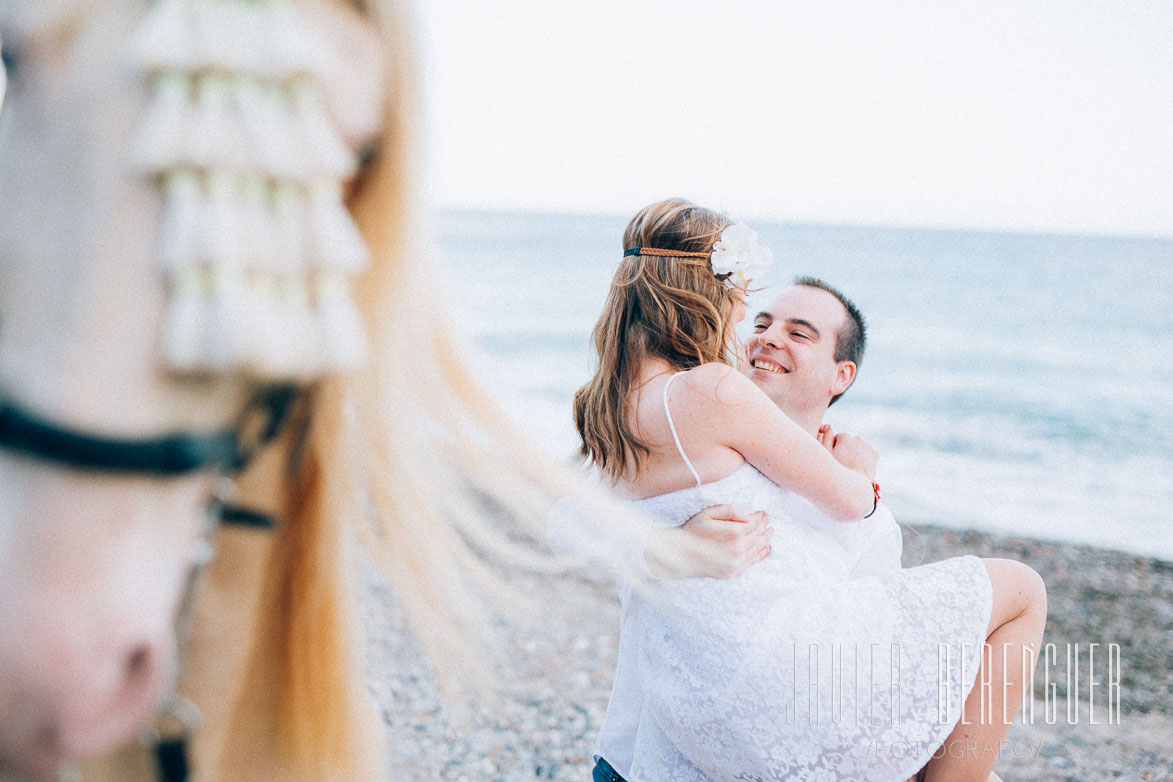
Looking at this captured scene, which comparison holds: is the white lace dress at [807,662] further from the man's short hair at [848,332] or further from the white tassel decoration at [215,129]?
the white tassel decoration at [215,129]

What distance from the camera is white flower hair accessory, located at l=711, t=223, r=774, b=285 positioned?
10.2ft

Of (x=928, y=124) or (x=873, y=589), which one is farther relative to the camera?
(x=928, y=124)

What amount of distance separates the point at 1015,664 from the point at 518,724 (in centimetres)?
342

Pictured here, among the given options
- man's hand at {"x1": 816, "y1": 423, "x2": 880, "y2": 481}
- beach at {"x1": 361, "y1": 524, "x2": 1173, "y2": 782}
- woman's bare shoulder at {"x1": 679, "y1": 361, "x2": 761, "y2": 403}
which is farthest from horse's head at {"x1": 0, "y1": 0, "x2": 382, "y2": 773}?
beach at {"x1": 361, "y1": 524, "x2": 1173, "y2": 782}

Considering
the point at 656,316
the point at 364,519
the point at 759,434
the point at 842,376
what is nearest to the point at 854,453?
the point at 842,376

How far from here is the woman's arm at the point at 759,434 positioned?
286 centimetres

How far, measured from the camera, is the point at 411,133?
103 centimetres

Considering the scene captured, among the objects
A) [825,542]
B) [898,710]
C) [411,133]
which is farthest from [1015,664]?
[411,133]

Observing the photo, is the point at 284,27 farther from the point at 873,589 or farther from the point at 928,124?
the point at 928,124

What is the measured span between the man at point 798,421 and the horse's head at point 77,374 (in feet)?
3.56

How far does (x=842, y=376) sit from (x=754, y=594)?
1480 mm

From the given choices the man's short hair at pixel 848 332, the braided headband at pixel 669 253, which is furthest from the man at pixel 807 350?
→ the braided headband at pixel 669 253

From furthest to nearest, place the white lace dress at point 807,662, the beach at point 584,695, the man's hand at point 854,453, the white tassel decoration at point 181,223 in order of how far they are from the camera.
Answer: the beach at point 584,695, the man's hand at point 854,453, the white lace dress at point 807,662, the white tassel decoration at point 181,223

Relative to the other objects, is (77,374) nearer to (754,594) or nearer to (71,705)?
(71,705)
